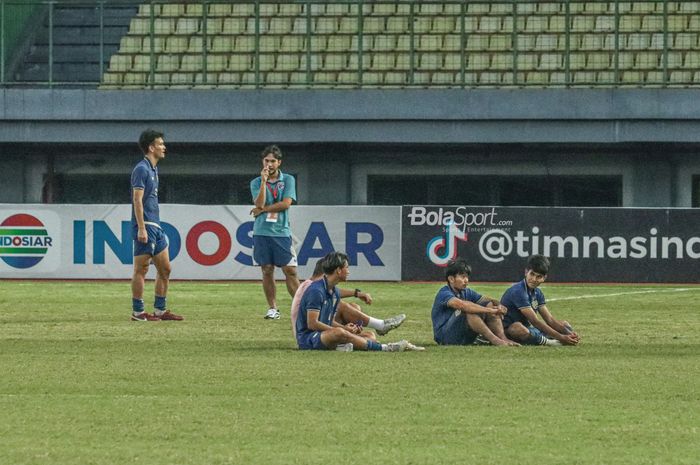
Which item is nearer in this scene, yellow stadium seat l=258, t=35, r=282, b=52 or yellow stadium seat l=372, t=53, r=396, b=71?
yellow stadium seat l=372, t=53, r=396, b=71

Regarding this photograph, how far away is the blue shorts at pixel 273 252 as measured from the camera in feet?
52.6

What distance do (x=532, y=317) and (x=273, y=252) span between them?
436 centimetres

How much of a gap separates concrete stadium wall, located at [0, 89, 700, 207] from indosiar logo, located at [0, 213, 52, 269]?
5980 mm

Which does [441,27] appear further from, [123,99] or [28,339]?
[28,339]

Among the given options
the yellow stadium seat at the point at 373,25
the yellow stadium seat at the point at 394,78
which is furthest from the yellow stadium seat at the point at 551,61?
the yellow stadium seat at the point at 373,25

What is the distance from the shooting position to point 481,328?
40.2 ft

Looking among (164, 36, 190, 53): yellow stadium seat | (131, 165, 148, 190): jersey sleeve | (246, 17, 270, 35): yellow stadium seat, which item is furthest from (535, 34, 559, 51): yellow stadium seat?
(131, 165, 148, 190): jersey sleeve

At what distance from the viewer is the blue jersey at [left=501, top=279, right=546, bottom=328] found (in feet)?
41.0

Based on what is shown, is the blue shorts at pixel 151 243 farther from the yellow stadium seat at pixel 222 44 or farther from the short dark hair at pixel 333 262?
the yellow stadium seat at pixel 222 44

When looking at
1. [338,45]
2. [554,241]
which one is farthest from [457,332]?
[338,45]

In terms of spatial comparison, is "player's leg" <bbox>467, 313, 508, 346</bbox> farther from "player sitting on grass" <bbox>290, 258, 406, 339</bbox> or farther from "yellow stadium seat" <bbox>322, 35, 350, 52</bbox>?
"yellow stadium seat" <bbox>322, 35, 350, 52</bbox>

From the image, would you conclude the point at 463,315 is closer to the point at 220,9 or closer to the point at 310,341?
the point at 310,341

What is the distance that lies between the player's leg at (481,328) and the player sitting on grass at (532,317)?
30 cm

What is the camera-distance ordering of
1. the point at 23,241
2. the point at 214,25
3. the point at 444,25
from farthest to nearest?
the point at 214,25 → the point at 444,25 → the point at 23,241
